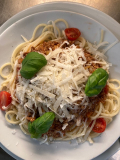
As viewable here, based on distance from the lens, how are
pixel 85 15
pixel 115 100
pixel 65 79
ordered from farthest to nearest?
pixel 115 100
pixel 85 15
pixel 65 79

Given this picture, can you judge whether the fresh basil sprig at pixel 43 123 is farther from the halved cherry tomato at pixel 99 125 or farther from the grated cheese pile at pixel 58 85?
the halved cherry tomato at pixel 99 125

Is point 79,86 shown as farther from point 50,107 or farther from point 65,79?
point 50,107

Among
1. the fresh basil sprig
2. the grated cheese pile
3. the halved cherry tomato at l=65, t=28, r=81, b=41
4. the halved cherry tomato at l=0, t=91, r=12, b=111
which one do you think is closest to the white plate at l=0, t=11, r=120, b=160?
the halved cherry tomato at l=65, t=28, r=81, b=41

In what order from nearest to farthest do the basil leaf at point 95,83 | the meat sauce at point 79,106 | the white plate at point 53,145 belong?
the basil leaf at point 95,83
the meat sauce at point 79,106
the white plate at point 53,145

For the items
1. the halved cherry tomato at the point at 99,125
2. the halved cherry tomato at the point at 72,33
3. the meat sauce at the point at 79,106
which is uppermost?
the halved cherry tomato at the point at 72,33

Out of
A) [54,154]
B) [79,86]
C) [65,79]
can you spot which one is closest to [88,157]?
[54,154]

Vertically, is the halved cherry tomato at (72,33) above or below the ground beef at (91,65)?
above

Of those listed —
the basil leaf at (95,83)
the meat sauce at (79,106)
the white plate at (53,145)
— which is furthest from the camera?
the white plate at (53,145)

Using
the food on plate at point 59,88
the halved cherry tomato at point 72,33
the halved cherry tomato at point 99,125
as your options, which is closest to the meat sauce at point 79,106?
the food on plate at point 59,88
